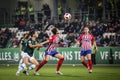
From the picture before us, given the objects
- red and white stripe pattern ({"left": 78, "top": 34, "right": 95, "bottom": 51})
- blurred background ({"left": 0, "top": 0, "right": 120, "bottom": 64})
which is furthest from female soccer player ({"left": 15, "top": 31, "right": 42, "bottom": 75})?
blurred background ({"left": 0, "top": 0, "right": 120, "bottom": 64})

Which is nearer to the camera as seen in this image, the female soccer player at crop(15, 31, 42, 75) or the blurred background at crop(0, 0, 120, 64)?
the female soccer player at crop(15, 31, 42, 75)

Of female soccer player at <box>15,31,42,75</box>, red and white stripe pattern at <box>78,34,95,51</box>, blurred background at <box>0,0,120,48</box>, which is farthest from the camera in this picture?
blurred background at <box>0,0,120,48</box>

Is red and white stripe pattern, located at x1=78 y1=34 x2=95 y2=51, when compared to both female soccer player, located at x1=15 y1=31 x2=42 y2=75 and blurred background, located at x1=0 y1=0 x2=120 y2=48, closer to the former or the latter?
female soccer player, located at x1=15 y1=31 x2=42 y2=75

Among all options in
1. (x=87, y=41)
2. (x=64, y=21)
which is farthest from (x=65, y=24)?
(x=87, y=41)

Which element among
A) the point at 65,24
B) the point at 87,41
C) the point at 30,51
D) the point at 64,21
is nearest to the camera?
the point at 30,51

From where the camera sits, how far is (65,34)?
126 ft

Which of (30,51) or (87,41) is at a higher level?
(87,41)

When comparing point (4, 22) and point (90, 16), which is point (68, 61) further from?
point (4, 22)

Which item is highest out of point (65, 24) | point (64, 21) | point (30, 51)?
point (64, 21)

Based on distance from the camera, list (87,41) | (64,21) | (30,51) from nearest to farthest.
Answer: (30,51) < (87,41) < (64,21)

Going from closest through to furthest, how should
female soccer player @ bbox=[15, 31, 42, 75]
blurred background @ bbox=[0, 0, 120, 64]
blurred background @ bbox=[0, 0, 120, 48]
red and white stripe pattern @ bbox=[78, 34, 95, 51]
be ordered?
1. female soccer player @ bbox=[15, 31, 42, 75]
2. red and white stripe pattern @ bbox=[78, 34, 95, 51]
3. blurred background @ bbox=[0, 0, 120, 64]
4. blurred background @ bbox=[0, 0, 120, 48]

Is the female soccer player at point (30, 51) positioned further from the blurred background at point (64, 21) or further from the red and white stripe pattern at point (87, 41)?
the blurred background at point (64, 21)

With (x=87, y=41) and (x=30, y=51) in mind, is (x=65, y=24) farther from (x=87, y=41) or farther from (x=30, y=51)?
(x=30, y=51)

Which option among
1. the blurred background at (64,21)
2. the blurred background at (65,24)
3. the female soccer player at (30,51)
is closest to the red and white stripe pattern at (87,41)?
the female soccer player at (30,51)
